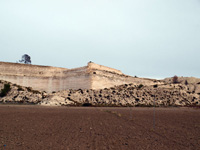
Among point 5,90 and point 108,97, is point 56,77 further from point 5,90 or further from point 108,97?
point 108,97

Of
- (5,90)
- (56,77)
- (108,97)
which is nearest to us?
(108,97)

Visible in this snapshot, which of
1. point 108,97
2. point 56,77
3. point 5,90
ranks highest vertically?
point 56,77

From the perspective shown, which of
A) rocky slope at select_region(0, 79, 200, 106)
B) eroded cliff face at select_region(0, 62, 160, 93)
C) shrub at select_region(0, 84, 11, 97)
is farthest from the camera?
eroded cliff face at select_region(0, 62, 160, 93)

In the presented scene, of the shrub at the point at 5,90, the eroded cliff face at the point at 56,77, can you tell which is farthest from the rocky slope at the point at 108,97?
the eroded cliff face at the point at 56,77

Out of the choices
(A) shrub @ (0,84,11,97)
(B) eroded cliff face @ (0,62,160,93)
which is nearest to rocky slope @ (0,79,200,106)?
(A) shrub @ (0,84,11,97)

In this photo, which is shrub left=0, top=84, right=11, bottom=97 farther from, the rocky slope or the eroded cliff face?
the eroded cliff face

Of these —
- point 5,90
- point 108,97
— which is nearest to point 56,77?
point 5,90

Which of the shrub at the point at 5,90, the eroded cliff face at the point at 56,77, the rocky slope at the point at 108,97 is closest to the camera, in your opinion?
the rocky slope at the point at 108,97

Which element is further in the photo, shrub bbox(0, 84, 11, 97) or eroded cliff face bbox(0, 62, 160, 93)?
eroded cliff face bbox(0, 62, 160, 93)

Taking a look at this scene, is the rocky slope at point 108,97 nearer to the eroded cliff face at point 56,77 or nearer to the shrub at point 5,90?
the shrub at point 5,90

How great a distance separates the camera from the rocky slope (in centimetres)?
4126

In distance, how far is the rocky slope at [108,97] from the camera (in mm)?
41256

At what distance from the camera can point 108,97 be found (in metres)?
43.2

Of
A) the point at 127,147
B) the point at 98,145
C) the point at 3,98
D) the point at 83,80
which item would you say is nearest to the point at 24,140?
the point at 98,145
